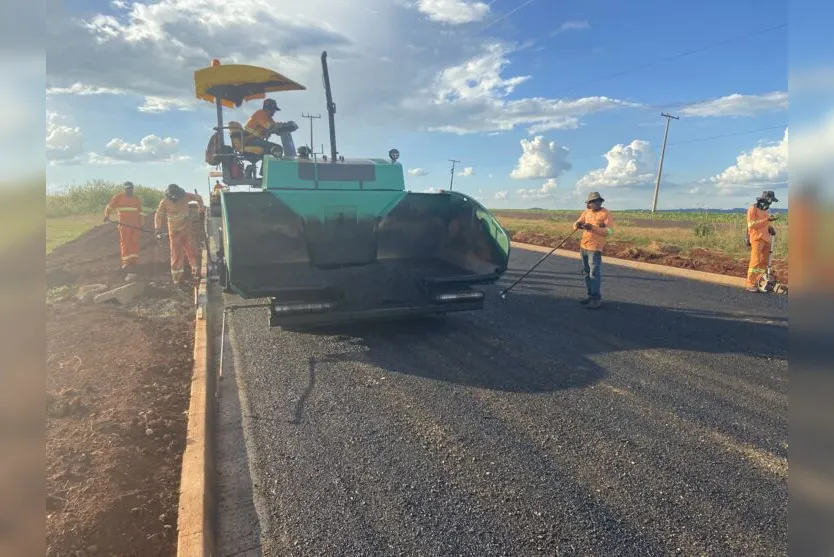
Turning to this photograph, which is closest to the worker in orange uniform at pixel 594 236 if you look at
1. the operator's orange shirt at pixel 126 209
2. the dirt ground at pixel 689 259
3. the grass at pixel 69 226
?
the dirt ground at pixel 689 259

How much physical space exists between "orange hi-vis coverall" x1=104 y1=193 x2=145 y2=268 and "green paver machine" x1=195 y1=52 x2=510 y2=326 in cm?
252

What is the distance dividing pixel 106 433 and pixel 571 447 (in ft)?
9.94

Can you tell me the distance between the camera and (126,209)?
899cm

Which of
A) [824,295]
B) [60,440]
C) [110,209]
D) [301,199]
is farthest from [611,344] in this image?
[110,209]

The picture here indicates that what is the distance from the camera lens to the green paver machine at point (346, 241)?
5582 mm

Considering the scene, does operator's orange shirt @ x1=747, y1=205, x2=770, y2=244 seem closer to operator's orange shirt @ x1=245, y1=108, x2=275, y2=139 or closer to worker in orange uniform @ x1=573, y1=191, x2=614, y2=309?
worker in orange uniform @ x1=573, y1=191, x2=614, y2=309

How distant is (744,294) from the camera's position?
324 inches

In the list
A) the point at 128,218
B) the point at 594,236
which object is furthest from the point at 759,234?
the point at 128,218

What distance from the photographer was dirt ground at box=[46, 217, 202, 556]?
251cm

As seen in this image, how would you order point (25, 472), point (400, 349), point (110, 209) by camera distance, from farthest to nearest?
point (110, 209) < point (400, 349) < point (25, 472)

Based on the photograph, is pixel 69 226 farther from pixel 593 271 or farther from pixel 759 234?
pixel 759 234

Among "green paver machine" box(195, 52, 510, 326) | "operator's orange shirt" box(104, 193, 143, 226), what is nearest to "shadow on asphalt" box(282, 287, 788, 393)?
"green paver machine" box(195, 52, 510, 326)

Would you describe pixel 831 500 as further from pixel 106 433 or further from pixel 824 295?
pixel 106 433

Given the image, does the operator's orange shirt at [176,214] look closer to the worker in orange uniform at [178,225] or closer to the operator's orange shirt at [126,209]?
the worker in orange uniform at [178,225]
